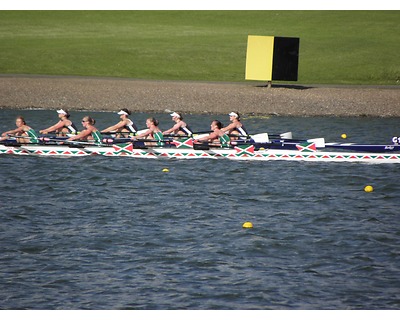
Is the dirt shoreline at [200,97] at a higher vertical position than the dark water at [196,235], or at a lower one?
higher

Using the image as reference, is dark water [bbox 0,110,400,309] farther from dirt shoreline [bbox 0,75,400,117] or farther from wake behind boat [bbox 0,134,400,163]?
dirt shoreline [bbox 0,75,400,117]

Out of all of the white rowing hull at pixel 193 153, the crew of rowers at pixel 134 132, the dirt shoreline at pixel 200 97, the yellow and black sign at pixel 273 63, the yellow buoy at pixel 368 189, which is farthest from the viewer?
the yellow and black sign at pixel 273 63

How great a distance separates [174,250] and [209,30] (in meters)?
52.6

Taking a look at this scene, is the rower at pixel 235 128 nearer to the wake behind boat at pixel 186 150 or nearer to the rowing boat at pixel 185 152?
the wake behind boat at pixel 186 150

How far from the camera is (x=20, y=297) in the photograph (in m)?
17.1

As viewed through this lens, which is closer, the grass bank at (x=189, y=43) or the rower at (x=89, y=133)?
the rower at (x=89, y=133)

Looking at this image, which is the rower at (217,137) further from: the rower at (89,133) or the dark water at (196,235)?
the rower at (89,133)

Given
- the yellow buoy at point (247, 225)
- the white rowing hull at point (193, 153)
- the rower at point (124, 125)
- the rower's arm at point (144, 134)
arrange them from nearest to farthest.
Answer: the yellow buoy at point (247, 225), the white rowing hull at point (193, 153), the rower's arm at point (144, 134), the rower at point (124, 125)

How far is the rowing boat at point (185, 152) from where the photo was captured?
98.1ft

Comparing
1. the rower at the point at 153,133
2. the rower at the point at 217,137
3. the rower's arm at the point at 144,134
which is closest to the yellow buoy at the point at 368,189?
the rower at the point at 217,137

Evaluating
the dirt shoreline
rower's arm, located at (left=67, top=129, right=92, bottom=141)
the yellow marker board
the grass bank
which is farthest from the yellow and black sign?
rower's arm, located at (left=67, top=129, right=92, bottom=141)

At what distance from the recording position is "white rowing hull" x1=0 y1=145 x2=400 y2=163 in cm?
2981

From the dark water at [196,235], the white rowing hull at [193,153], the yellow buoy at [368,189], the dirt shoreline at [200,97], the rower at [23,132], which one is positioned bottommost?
the dark water at [196,235]

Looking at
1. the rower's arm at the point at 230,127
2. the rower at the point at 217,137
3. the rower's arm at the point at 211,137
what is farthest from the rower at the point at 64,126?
the rower's arm at the point at 230,127
